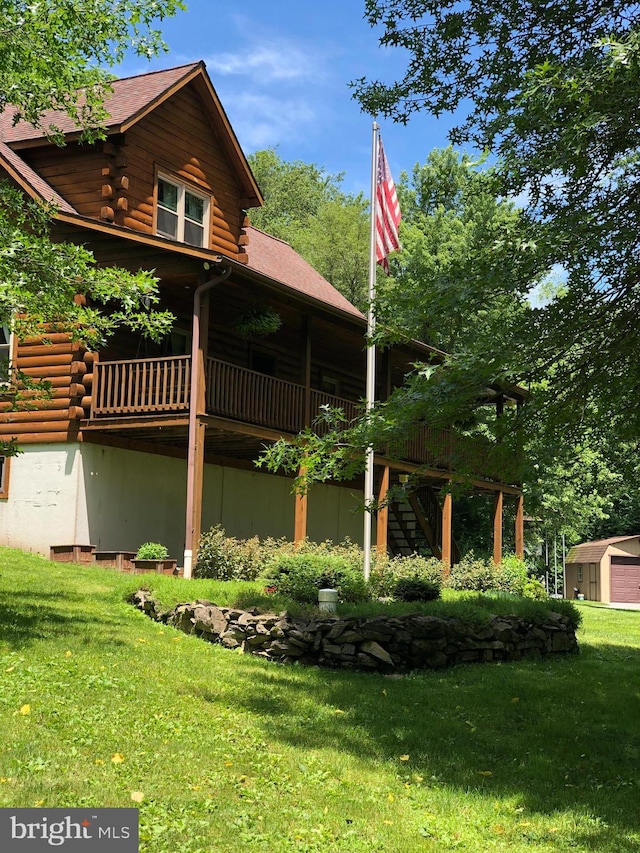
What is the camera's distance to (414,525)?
26.1 metres

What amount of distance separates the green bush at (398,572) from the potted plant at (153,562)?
3531 mm

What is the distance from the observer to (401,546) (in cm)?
2608

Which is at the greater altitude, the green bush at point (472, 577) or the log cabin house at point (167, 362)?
the log cabin house at point (167, 362)

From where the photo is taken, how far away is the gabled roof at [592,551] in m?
42.3

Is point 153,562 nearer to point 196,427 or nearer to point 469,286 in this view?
point 196,427

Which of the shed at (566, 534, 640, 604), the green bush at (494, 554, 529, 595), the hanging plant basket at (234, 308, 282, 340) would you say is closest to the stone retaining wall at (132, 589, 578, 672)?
the hanging plant basket at (234, 308, 282, 340)

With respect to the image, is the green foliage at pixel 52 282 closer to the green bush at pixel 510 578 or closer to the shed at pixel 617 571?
the green bush at pixel 510 578

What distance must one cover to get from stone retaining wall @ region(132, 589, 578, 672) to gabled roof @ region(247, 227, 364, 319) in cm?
1201

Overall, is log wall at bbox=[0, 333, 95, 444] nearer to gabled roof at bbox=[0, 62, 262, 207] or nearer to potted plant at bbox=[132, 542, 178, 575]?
potted plant at bbox=[132, 542, 178, 575]

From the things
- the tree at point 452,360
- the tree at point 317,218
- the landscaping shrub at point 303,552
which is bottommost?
the landscaping shrub at point 303,552

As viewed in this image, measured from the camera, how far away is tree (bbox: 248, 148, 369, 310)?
4259 cm

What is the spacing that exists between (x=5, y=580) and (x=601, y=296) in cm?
894

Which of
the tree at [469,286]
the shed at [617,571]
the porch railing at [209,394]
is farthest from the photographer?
the shed at [617,571]

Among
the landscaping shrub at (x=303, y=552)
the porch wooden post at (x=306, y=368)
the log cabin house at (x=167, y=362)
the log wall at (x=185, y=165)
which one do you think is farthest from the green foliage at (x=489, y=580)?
the log wall at (x=185, y=165)
